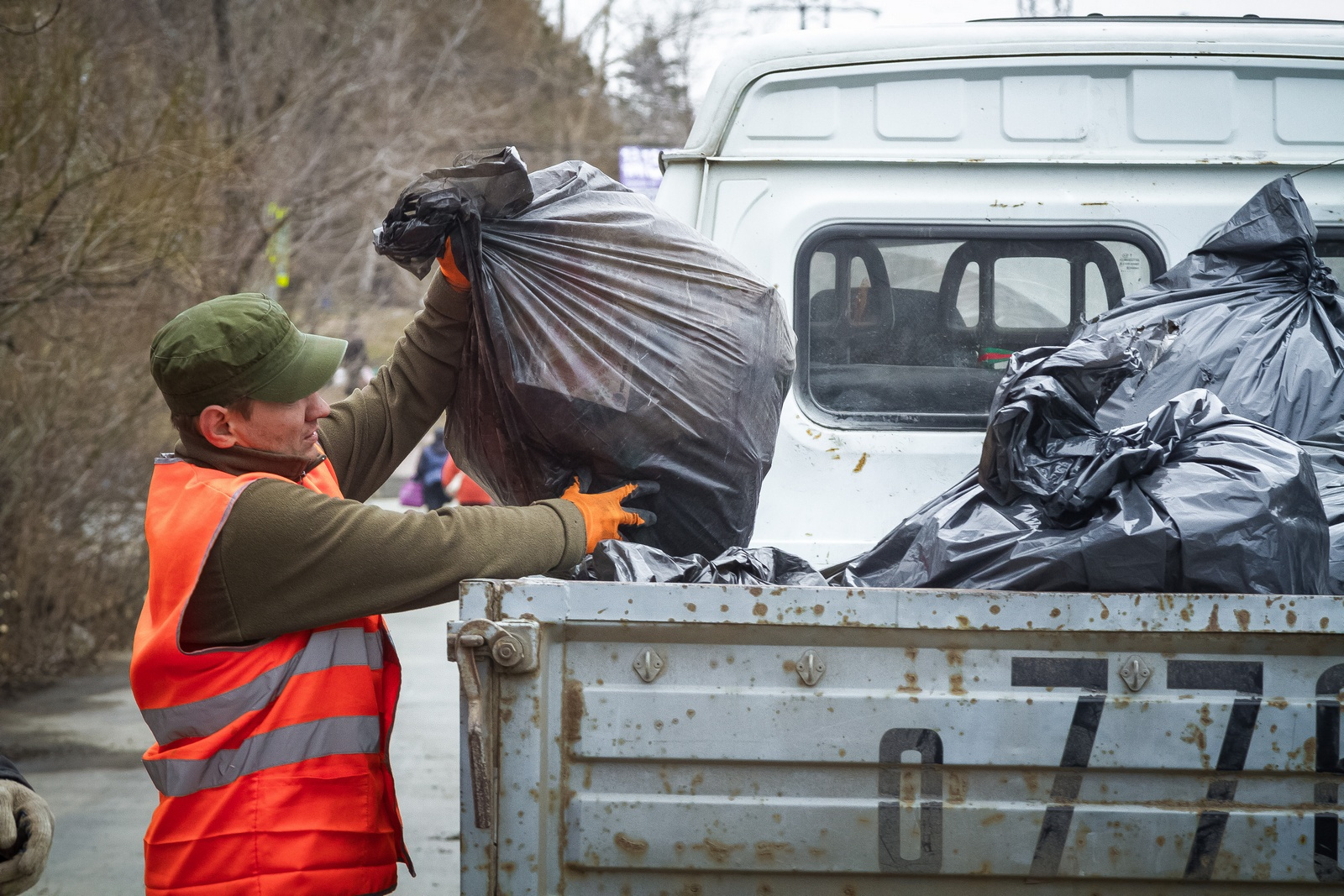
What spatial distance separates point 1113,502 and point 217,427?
1467 mm

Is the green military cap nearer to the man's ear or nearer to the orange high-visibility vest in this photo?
the man's ear

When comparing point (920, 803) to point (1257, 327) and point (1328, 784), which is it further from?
point (1257, 327)

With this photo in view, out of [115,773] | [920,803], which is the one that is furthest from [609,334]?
[115,773]

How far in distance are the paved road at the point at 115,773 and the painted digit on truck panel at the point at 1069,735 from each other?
2915 millimetres

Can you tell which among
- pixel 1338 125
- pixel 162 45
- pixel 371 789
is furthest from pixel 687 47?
pixel 371 789

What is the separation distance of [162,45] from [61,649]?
5963mm

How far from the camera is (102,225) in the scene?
209 inches

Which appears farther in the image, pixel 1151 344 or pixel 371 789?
pixel 1151 344

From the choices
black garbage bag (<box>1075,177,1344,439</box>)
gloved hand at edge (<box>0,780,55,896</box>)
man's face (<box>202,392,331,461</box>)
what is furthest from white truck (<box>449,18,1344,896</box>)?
black garbage bag (<box>1075,177,1344,439</box>)

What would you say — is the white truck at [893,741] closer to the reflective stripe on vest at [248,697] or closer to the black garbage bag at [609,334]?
the reflective stripe on vest at [248,697]

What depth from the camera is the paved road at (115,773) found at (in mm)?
4195

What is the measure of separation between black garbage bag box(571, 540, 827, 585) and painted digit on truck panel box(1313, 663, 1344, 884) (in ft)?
2.54

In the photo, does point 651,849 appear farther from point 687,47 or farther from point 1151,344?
point 687,47

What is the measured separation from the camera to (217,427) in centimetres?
196
